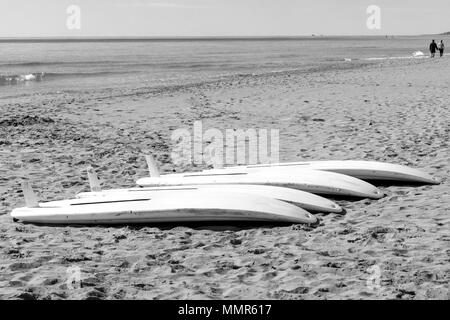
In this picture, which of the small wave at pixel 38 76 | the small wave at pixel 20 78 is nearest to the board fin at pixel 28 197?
the small wave at pixel 38 76

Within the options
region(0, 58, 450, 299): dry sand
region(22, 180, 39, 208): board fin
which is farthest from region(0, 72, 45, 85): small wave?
region(22, 180, 39, 208): board fin

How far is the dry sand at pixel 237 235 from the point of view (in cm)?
459

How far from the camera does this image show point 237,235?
5.90 metres

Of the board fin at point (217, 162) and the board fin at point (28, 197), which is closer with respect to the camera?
the board fin at point (28, 197)

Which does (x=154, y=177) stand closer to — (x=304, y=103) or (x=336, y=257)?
(x=336, y=257)

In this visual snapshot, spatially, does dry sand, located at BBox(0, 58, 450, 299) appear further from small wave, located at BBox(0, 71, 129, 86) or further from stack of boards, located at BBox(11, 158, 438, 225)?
small wave, located at BBox(0, 71, 129, 86)

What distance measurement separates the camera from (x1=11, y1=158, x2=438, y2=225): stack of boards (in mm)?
6176

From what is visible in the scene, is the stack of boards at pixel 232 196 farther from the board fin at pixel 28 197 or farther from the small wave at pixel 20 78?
the small wave at pixel 20 78

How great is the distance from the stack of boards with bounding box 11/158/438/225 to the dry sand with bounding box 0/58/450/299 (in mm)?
178

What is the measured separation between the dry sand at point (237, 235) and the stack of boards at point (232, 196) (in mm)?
178

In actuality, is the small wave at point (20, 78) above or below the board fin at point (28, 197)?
above

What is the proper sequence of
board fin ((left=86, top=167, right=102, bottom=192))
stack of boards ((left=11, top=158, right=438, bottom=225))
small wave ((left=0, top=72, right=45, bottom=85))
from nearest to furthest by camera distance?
stack of boards ((left=11, top=158, right=438, bottom=225)) → board fin ((left=86, top=167, right=102, bottom=192)) → small wave ((left=0, top=72, right=45, bottom=85))
